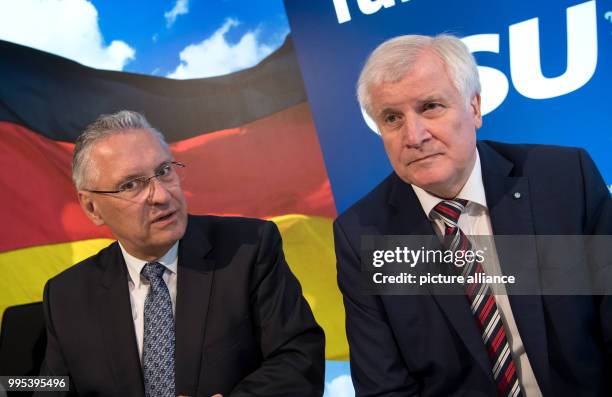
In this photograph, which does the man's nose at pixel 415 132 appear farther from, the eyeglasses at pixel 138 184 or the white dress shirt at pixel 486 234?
the eyeglasses at pixel 138 184

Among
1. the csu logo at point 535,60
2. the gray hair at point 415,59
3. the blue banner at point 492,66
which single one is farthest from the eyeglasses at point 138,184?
the csu logo at point 535,60

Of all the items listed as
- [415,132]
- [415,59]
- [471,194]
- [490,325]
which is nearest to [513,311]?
[490,325]

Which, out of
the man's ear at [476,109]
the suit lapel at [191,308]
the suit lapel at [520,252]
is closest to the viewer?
the suit lapel at [520,252]

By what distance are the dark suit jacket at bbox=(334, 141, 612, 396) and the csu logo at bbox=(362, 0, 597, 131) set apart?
2.57ft

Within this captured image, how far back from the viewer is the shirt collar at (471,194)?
181 cm

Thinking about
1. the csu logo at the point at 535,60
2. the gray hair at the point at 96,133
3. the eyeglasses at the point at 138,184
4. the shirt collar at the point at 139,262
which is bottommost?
the shirt collar at the point at 139,262

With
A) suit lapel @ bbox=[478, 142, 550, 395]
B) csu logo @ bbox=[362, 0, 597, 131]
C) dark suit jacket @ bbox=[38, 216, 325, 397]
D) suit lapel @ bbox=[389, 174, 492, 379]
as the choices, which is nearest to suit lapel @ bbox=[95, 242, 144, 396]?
dark suit jacket @ bbox=[38, 216, 325, 397]

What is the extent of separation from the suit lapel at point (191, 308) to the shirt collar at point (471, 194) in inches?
30.6

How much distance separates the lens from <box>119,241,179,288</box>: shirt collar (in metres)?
2.11

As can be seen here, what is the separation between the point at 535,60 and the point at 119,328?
1.99 m

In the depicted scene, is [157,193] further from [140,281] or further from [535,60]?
[535,60]

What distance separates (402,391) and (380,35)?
1733mm

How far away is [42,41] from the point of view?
Result: 3.32m

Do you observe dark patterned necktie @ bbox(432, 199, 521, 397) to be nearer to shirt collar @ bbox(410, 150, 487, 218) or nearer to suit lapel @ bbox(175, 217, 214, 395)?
shirt collar @ bbox(410, 150, 487, 218)
